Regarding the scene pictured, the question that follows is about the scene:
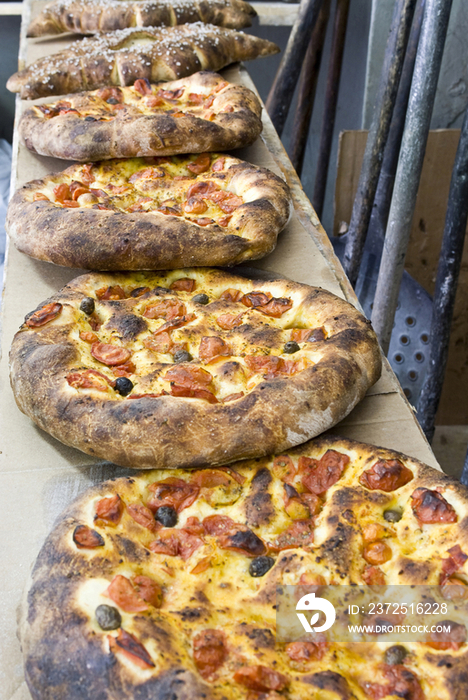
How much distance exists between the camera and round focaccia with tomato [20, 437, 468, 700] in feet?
5.81

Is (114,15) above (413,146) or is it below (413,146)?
above

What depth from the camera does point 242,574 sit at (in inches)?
82.7

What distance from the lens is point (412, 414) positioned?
9.43 feet

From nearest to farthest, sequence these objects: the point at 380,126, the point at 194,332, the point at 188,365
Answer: the point at 188,365 → the point at 194,332 → the point at 380,126

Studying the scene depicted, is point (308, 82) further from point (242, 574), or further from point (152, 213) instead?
point (242, 574)

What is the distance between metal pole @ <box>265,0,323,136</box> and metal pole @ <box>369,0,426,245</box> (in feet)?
3.12

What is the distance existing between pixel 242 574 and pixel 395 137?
4.47 m

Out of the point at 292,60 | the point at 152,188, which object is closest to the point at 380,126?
the point at 292,60

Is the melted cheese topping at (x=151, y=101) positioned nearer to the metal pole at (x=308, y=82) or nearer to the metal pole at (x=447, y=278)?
the metal pole at (x=447, y=278)

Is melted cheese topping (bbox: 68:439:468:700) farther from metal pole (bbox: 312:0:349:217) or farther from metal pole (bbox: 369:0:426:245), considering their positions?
metal pole (bbox: 312:0:349:217)

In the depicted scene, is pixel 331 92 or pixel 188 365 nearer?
pixel 188 365

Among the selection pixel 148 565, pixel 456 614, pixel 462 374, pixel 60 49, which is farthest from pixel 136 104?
pixel 462 374

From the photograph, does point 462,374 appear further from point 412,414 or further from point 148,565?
point 148,565

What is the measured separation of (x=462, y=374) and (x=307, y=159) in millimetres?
3935
